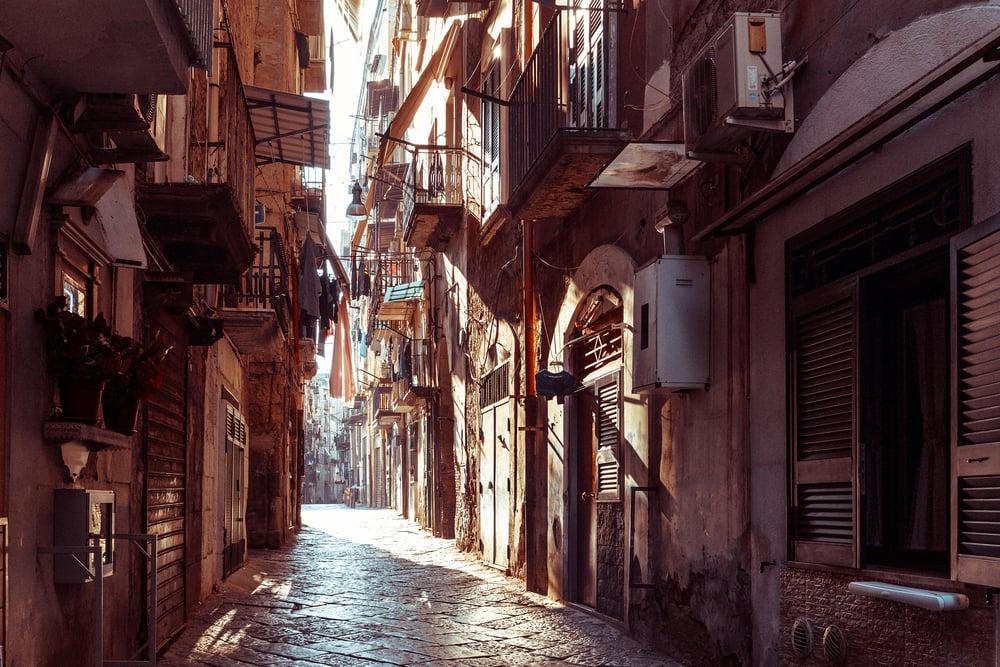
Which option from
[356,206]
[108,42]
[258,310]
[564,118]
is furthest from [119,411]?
[356,206]

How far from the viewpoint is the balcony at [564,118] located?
8875mm

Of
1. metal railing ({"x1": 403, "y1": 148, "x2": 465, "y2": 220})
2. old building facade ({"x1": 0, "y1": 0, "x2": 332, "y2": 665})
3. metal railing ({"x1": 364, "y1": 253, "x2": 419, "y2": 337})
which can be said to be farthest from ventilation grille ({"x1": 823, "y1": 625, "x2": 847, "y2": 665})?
metal railing ({"x1": 364, "y1": 253, "x2": 419, "y2": 337})

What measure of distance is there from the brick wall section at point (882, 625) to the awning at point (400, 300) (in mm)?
19434

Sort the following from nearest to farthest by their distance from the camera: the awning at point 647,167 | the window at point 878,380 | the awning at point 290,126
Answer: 1. the window at point 878,380
2. the awning at point 647,167
3. the awning at point 290,126

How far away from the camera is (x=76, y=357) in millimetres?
5379

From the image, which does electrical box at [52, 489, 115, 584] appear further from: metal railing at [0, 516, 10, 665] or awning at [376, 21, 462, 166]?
awning at [376, 21, 462, 166]

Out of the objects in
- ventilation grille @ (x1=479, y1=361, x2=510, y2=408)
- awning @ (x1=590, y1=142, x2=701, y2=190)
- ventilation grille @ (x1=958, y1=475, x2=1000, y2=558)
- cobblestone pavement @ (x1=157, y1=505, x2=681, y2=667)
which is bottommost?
cobblestone pavement @ (x1=157, y1=505, x2=681, y2=667)

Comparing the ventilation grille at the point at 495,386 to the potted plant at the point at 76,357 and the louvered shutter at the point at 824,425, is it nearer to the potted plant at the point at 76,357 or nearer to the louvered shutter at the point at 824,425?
the louvered shutter at the point at 824,425

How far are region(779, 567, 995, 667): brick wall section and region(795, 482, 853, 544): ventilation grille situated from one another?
18cm

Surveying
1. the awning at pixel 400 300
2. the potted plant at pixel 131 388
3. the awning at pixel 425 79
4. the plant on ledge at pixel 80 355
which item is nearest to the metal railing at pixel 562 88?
the potted plant at pixel 131 388

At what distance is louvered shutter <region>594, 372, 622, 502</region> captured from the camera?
944 centimetres

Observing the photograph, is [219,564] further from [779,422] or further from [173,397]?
[779,422]

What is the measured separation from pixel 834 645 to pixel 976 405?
175cm

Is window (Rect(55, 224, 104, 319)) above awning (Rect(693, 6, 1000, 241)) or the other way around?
the other way around
